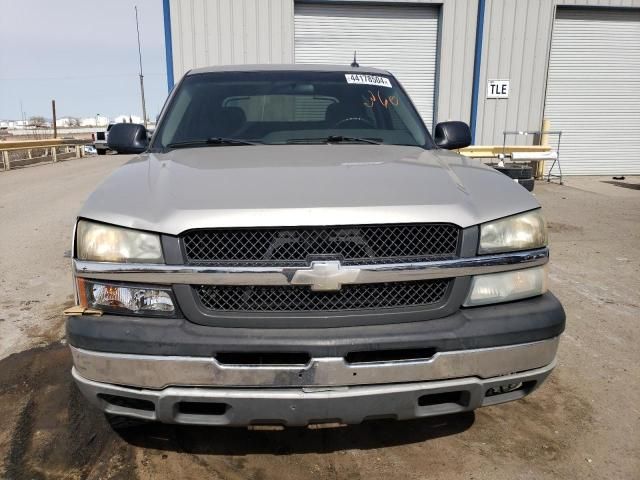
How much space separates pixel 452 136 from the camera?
11.5ft

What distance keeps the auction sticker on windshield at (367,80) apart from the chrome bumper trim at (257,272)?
1939mm

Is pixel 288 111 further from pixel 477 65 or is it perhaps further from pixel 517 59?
pixel 517 59

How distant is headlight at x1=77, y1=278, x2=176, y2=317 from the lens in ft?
6.39

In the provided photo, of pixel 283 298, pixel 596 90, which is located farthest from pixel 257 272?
pixel 596 90

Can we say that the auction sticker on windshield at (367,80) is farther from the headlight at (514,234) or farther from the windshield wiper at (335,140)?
the headlight at (514,234)

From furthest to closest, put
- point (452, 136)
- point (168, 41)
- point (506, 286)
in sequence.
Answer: point (168, 41), point (452, 136), point (506, 286)

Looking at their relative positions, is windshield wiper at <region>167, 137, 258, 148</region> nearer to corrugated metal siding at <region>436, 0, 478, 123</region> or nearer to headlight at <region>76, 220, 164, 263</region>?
headlight at <region>76, 220, 164, 263</region>

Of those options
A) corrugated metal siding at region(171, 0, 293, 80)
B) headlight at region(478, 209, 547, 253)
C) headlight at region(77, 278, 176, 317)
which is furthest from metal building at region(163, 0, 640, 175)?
headlight at region(478, 209, 547, 253)

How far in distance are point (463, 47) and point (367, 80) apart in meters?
9.87

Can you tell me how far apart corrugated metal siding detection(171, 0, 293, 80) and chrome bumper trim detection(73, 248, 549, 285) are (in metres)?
10.5

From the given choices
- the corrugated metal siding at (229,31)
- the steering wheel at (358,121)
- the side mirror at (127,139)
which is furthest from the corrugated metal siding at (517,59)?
the side mirror at (127,139)

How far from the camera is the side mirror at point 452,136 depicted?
349cm

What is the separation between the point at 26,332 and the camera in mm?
3756

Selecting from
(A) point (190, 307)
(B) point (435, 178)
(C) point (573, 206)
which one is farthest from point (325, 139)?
(C) point (573, 206)
